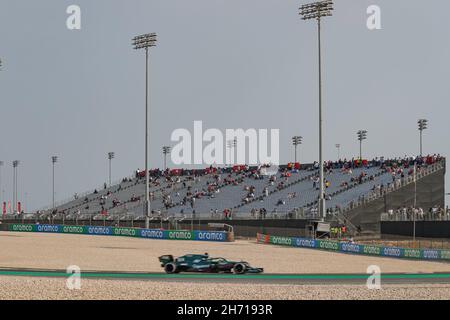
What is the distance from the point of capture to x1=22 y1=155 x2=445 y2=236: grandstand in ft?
244

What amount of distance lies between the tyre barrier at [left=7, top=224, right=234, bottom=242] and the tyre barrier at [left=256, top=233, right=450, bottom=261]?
160 inches

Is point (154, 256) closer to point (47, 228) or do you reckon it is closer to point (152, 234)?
point (152, 234)

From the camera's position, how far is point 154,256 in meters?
49.4

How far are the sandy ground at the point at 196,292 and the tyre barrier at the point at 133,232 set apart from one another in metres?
34.7

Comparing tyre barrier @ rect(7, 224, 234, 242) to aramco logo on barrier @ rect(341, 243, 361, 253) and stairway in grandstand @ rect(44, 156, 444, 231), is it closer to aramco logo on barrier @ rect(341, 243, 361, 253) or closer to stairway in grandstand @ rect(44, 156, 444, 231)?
stairway in grandstand @ rect(44, 156, 444, 231)

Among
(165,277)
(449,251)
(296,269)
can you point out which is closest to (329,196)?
(449,251)

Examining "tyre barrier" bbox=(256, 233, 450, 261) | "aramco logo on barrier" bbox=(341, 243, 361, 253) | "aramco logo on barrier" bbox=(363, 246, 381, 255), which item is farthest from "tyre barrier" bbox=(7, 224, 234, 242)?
"aramco logo on barrier" bbox=(363, 246, 381, 255)

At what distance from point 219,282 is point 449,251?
928 inches

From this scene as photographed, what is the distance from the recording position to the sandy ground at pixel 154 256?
140 ft

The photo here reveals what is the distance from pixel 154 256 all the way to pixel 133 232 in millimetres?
22588

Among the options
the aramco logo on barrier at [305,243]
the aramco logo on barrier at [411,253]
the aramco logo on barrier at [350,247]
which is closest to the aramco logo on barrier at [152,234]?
the aramco logo on barrier at [305,243]

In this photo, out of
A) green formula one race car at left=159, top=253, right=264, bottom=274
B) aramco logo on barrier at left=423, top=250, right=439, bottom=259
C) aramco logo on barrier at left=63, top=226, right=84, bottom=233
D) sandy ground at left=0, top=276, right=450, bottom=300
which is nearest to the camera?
sandy ground at left=0, top=276, right=450, bottom=300
